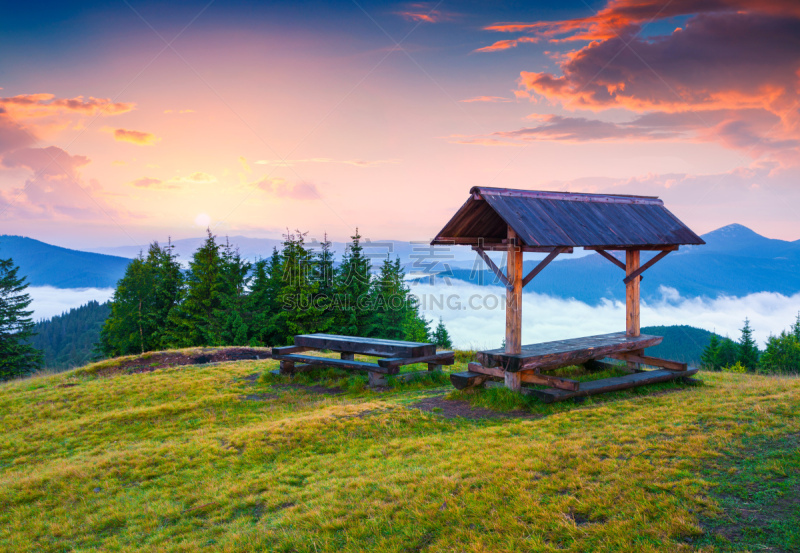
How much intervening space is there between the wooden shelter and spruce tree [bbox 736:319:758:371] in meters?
52.6

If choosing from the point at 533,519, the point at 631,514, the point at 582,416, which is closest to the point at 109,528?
the point at 533,519

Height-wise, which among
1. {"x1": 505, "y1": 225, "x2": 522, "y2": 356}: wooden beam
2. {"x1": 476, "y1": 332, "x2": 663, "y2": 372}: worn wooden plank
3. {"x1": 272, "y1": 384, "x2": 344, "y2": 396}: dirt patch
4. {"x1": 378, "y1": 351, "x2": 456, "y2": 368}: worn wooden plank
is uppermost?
{"x1": 505, "y1": 225, "x2": 522, "y2": 356}: wooden beam

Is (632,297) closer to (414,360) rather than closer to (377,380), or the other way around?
(414,360)

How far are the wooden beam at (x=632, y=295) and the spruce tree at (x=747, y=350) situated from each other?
173 ft

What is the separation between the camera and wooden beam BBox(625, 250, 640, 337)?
12.0m

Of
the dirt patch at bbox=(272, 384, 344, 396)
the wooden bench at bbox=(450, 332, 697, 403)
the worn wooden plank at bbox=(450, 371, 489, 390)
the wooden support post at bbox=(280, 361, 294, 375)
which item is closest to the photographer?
the wooden bench at bbox=(450, 332, 697, 403)

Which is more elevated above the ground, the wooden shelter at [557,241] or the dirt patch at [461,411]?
the wooden shelter at [557,241]

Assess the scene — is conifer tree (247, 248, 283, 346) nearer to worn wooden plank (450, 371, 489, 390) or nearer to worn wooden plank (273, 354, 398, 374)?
worn wooden plank (273, 354, 398, 374)

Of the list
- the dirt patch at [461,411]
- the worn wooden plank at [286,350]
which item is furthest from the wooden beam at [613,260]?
the worn wooden plank at [286,350]

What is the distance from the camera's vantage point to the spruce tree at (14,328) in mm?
37844

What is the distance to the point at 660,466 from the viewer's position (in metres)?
5.36

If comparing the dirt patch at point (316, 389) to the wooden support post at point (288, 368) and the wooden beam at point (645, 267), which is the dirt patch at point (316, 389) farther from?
the wooden beam at point (645, 267)

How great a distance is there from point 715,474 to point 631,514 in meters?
1.52

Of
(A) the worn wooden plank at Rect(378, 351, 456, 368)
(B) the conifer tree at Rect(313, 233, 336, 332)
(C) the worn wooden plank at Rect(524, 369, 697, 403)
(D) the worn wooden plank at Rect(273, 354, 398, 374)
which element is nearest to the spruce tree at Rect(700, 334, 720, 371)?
(B) the conifer tree at Rect(313, 233, 336, 332)
